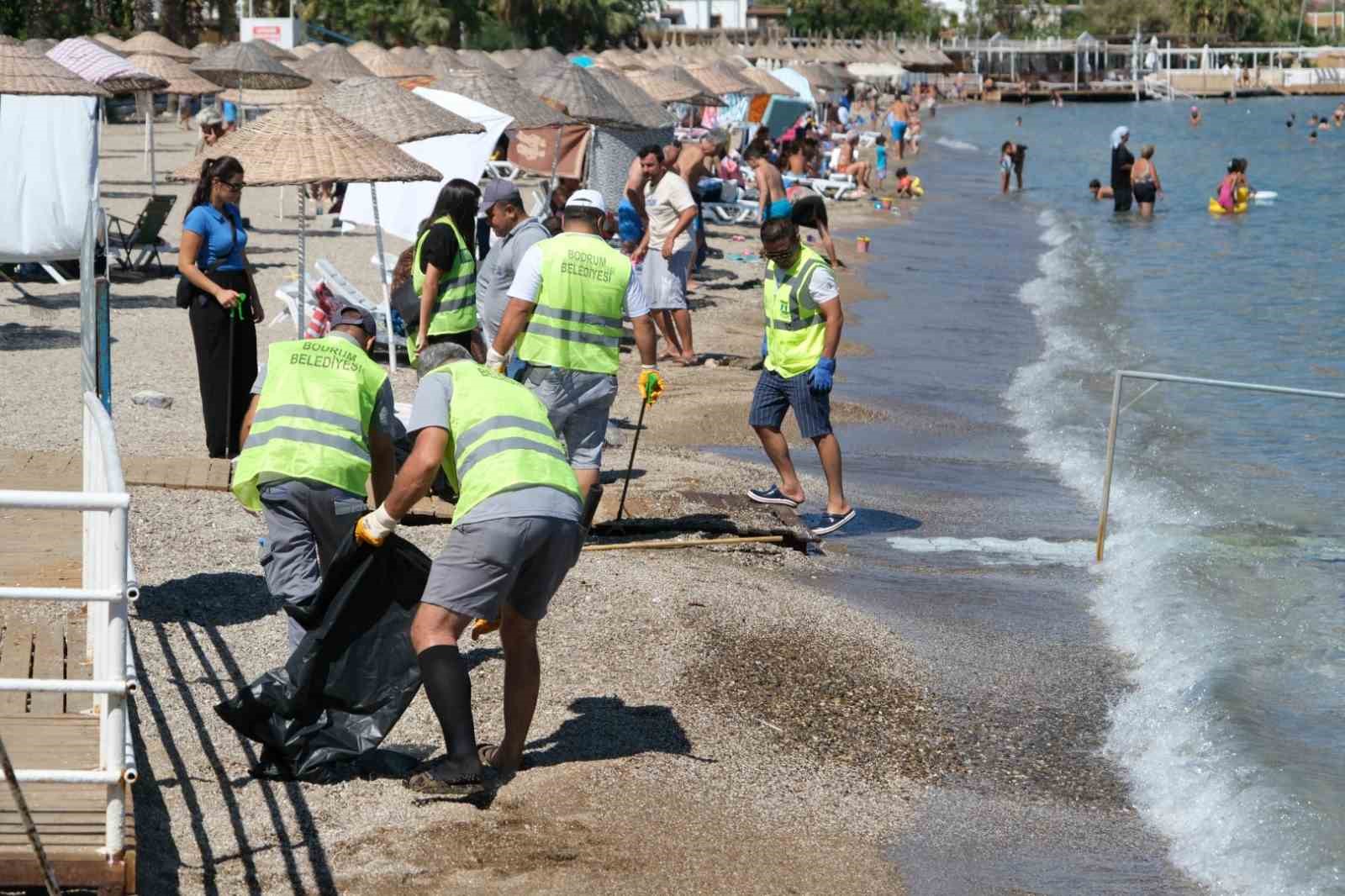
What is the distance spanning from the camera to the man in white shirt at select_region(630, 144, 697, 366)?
13.9m

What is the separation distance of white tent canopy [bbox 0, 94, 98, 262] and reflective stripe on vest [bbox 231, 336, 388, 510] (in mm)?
7482

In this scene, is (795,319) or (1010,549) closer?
(795,319)

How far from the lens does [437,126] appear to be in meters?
12.4

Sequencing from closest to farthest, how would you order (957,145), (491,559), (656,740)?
(491,559)
(656,740)
(957,145)

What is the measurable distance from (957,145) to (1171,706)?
5721 centimetres

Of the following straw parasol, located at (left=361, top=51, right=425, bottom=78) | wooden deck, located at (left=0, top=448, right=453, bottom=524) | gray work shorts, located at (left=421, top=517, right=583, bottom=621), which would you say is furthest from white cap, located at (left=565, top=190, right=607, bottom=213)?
straw parasol, located at (left=361, top=51, right=425, bottom=78)

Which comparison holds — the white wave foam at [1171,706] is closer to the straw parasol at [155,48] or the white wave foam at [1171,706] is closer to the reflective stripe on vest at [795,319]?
the reflective stripe on vest at [795,319]

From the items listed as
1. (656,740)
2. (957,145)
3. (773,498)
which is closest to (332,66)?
(773,498)

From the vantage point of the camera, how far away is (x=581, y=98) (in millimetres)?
16641

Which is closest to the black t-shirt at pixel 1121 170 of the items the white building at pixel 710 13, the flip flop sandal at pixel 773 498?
the flip flop sandal at pixel 773 498

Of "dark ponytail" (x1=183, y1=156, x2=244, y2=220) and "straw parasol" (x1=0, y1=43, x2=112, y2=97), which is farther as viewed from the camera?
"straw parasol" (x1=0, y1=43, x2=112, y2=97)

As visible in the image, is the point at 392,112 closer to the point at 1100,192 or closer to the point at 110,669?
the point at 110,669

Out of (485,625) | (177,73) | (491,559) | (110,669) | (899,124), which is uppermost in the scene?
(899,124)

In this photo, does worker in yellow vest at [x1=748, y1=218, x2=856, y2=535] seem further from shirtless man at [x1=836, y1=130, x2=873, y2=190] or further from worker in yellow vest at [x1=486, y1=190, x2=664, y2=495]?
shirtless man at [x1=836, y1=130, x2=873, y2=190]
